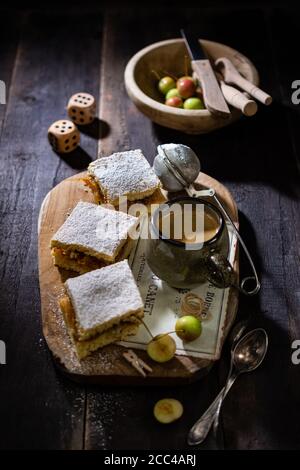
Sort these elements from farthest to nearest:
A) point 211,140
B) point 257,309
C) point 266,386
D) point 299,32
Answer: point 299,32, point 211,140, point 257,309, point 266,386

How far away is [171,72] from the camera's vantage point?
297 cm

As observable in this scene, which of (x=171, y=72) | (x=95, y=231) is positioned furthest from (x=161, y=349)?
(x=171, y=72)

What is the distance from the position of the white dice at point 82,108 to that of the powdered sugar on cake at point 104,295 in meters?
1.09

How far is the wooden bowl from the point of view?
2541 mm

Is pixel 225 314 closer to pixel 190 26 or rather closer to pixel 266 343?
pixel 266 343

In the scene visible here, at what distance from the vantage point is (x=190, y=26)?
3.38 meters

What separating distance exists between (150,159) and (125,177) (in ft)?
1.34

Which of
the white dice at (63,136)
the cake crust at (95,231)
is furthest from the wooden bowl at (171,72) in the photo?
the cake crust at (95,231)

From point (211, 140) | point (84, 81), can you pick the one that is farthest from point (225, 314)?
point (84, 81)

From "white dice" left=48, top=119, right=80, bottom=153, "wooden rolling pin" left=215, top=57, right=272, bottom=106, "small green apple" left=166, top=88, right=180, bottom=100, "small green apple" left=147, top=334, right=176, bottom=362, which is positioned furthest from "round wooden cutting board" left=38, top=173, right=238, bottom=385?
"small green apple" left=166, top=88, right=180, bottom=100

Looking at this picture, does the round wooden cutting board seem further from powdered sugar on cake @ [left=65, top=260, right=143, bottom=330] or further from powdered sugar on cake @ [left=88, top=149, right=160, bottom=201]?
powdered sugar on cake @ [left=88, top=149, right=160, bottom=201]

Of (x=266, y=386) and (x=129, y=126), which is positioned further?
(x=129, y=126)

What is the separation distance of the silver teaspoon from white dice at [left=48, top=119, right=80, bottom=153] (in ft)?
4.07

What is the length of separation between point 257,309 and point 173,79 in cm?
136
